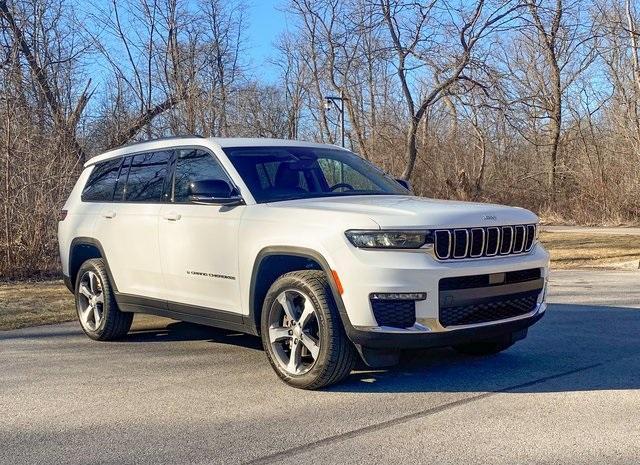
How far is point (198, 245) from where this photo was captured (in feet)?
21.0

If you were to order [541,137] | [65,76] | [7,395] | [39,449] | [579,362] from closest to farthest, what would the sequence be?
[39,449] < [7,395] < [579,362] < [65,76] < [541,137]

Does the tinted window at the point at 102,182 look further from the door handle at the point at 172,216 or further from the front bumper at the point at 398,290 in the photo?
the front bumper at the point at 398,290

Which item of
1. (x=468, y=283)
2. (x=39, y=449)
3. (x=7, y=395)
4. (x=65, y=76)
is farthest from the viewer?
(x=65, y=76)

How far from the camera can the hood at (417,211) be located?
5.19 meters

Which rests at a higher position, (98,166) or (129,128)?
(129,128)

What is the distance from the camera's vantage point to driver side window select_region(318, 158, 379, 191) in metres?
6.90

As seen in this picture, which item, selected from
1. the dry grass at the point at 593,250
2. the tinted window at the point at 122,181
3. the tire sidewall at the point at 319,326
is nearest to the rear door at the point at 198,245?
the tire sidewall at the point at 319,326

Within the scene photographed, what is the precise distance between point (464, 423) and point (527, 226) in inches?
70.1

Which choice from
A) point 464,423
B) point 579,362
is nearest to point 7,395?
point 464,423

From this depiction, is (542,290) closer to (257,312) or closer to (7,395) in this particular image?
(257,312)

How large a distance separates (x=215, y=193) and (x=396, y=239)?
1693mm

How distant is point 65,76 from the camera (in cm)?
1700

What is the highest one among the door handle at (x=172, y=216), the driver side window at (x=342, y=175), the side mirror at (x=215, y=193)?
the driver side window at (x=342, y=175)

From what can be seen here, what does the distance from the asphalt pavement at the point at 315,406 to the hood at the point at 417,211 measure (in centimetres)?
122
